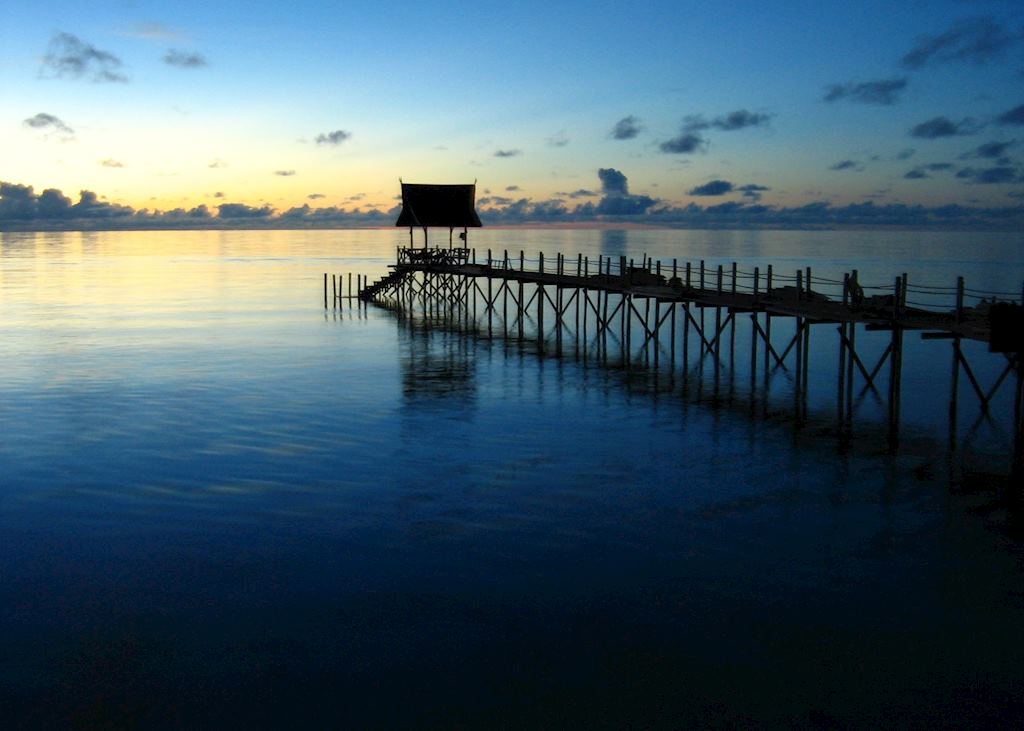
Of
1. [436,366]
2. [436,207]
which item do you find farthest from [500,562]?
[436,207]

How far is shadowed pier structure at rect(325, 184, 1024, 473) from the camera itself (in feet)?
71.7

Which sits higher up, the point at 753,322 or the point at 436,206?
the point at 436,206

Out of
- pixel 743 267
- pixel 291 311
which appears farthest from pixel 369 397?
pixel 743 267

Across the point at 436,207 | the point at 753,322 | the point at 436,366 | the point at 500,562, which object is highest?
the point at 436,207

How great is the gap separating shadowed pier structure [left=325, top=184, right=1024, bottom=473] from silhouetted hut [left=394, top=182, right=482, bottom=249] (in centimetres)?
9

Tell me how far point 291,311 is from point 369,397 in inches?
1153

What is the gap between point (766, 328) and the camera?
1329 inches

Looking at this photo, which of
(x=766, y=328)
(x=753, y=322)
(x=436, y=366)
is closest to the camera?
(x=753, y=322)

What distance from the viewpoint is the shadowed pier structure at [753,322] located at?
21.8 meters

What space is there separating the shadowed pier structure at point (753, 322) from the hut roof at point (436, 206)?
9 centimetres

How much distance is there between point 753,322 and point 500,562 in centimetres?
1731

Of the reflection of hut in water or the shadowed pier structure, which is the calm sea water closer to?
the reflection of hut in water

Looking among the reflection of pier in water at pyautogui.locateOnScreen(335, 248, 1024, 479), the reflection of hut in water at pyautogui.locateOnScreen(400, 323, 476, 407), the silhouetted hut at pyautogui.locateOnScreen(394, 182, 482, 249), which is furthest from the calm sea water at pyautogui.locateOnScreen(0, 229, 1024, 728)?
the silhouetted hut at pyautogui.locateOnScreen(394, 182, 482, 249)

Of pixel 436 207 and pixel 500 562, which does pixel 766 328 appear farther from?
pixel 436 207
